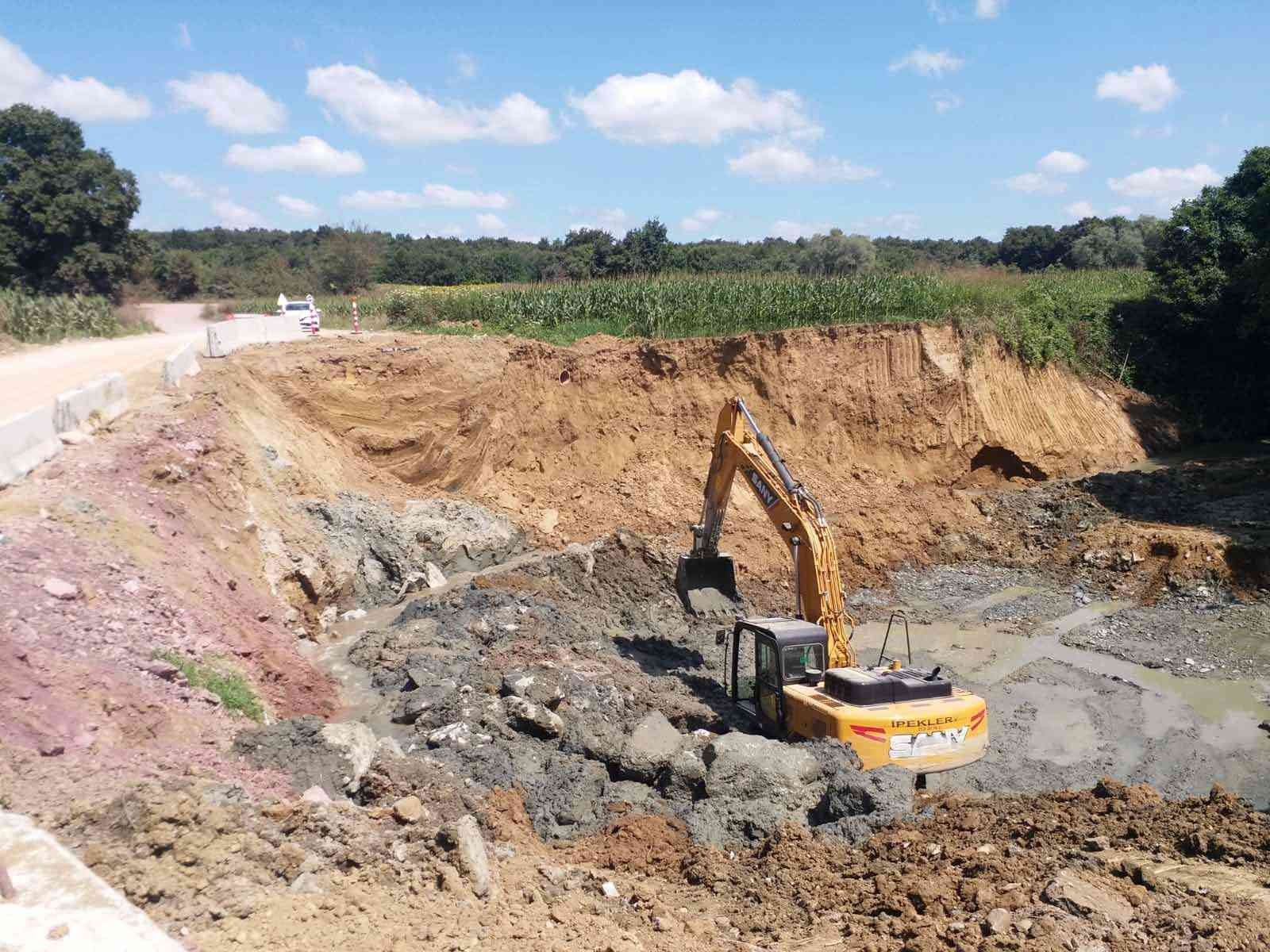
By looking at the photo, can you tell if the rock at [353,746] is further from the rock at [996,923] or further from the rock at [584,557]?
the rock at [584,557]

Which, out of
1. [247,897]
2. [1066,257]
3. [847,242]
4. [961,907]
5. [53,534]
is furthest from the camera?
[1066,257]

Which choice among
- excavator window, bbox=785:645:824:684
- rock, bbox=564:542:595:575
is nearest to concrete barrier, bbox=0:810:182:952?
excavator window, bbox=785:645:824:684

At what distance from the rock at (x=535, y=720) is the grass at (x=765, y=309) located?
43.1ft

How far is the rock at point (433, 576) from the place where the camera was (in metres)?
16.7

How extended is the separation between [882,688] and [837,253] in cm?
4208

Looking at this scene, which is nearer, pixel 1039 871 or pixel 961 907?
Result: pixel 961 907

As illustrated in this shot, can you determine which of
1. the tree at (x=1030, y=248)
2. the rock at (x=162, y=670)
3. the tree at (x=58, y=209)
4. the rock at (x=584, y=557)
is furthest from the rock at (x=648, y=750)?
the tree at (x=1030, y=248)

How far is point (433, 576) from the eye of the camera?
1681 cm

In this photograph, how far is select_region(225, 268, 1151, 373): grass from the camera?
23.3 metres

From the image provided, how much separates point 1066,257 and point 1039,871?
5765 cm

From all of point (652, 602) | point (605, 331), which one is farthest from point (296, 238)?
point (652, 602)

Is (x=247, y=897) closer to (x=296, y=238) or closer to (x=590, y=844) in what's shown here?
(x=590, y=844)

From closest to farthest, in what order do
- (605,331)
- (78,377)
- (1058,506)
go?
(78,377) < (1058,506) < (605,331)

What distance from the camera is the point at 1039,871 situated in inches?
289
